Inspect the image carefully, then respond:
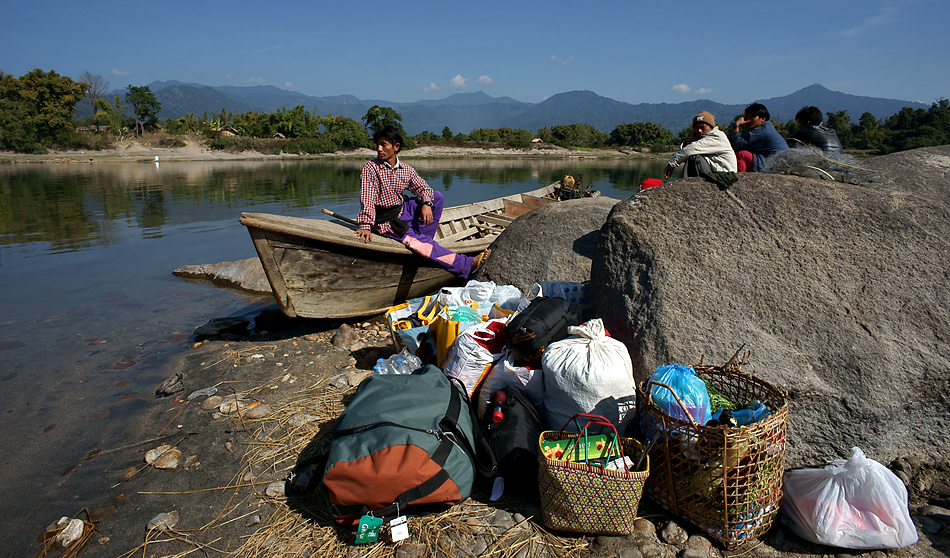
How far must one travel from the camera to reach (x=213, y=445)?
12.8 feet

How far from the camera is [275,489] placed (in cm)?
328

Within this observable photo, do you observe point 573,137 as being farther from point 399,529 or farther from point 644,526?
point 399,529

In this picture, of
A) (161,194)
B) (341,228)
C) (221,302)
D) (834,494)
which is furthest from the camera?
(161,194)

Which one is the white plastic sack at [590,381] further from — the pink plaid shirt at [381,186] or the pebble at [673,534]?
the pink plaid shirt at [381,186]

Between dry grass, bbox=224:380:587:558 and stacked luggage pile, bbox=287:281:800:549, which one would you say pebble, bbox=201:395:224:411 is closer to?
dry grass, bbox=224:380:587:558

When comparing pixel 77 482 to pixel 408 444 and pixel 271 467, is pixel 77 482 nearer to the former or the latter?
pixel 271 467

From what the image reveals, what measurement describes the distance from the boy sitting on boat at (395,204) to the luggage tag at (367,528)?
3.85 m

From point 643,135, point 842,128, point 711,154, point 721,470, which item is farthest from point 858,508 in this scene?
point 643,135

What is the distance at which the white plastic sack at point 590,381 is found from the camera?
3066 mm

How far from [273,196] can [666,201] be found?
78.3 ft

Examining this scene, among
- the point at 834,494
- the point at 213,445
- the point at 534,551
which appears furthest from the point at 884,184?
the point at 213,445

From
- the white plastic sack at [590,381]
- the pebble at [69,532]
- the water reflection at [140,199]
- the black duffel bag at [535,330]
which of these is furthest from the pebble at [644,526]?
the water reflection at [140,199]

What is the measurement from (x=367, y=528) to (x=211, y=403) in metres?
2.61

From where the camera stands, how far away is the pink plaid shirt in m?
6.35
